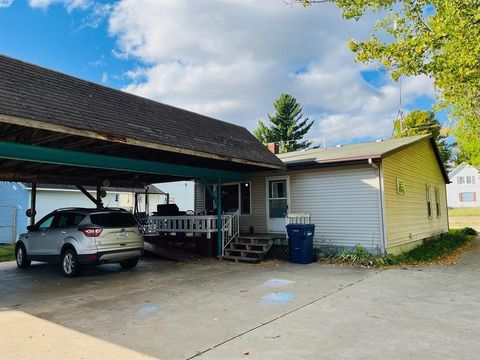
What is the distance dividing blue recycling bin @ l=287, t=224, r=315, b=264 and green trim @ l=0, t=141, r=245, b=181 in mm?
3296

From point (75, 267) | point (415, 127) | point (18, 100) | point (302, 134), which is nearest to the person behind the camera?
point (18, 100)

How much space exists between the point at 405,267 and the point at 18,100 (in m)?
10.2

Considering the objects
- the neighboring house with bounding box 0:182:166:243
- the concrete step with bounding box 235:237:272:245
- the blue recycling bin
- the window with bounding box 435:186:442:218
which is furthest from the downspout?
the neighboring house with bounding box 0:182:166:243

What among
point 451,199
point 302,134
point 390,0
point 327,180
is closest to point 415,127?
point 302,134

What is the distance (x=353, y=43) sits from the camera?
1245 cm

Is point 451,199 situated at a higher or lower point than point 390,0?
lower

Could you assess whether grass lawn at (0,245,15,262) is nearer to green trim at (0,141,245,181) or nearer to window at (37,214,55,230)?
window at (37,214,55,230)

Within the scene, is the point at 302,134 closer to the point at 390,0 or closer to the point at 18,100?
the point at 390,0

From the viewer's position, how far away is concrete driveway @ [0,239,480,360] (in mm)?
4113

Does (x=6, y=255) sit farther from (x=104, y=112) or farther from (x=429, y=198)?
(x=429, y=198)

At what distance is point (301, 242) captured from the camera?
→ 422 inches

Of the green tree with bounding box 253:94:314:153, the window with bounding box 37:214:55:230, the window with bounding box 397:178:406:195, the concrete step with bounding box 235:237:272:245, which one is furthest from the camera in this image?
the green tree with bounding box 253:94:314:153

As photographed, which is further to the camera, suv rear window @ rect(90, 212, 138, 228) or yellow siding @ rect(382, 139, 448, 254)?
yellow siding @ rect(382, 139, 448, 254)

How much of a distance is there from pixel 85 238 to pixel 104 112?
10.3ft
